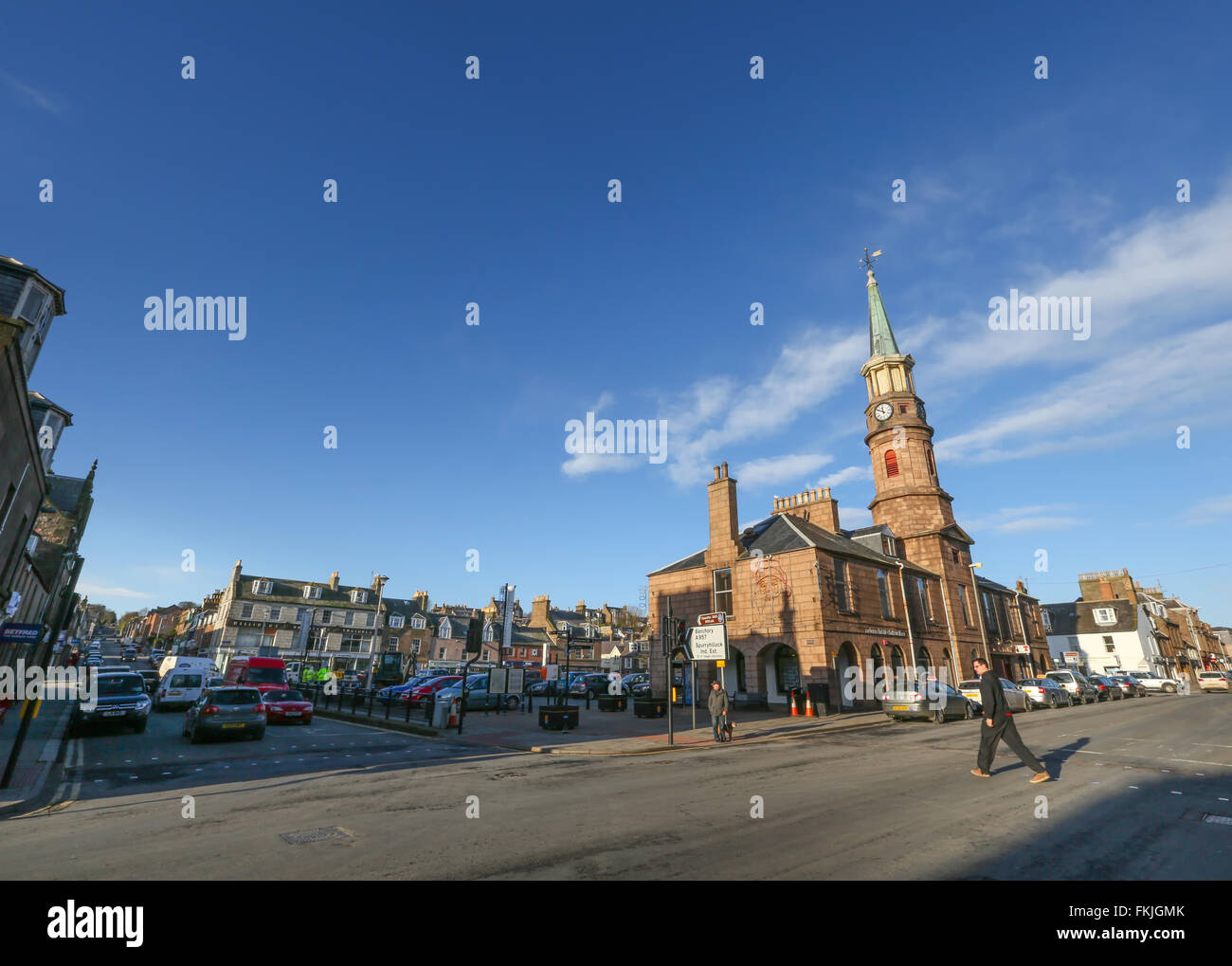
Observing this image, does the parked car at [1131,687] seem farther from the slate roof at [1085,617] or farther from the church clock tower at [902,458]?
the slate roof at [1085,617]

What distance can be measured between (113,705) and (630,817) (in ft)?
55.1

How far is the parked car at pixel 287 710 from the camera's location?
19.7m

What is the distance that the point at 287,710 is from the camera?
65.3ft

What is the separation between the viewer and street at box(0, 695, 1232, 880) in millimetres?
5297

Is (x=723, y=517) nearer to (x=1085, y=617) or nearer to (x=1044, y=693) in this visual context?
(x=1044, y=693)

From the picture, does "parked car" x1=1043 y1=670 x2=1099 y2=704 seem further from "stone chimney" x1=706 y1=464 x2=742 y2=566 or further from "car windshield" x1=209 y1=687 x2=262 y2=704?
"car windshield" x1=209 y1=687 x2=262 y2=704

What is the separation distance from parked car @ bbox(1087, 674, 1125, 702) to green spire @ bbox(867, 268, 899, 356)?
2509cm

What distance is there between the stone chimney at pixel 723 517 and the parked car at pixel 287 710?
1942 cm

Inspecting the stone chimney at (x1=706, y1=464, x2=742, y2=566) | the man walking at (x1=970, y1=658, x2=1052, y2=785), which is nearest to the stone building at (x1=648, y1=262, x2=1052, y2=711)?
the stone chimney at (x1=706, y1=464, x2=742, y2=566)

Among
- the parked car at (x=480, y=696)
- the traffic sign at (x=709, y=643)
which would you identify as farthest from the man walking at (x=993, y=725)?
the parked car at (x=480, y=696)

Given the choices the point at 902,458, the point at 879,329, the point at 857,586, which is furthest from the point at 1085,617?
the point at 857,586
